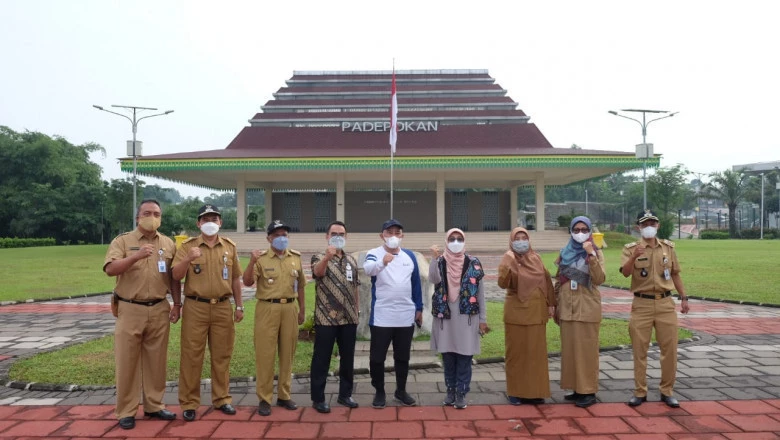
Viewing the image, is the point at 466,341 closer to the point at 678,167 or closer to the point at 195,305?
the point at 195,305

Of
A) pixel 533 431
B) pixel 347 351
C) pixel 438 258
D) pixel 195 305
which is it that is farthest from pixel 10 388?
pixel 533 431

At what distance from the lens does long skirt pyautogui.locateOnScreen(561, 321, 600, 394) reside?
14.6 feet

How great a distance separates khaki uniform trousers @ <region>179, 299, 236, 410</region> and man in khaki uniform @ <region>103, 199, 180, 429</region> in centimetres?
18

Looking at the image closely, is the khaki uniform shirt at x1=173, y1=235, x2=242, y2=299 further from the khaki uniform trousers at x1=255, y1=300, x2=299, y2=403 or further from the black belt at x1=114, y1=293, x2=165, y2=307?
the khaki uniform trousers at x1=255, y1=300, x2=299, y2=403

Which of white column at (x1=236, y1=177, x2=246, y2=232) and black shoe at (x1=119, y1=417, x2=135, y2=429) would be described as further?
white column at (x1=236, y1=177, x2=246, y2=232)

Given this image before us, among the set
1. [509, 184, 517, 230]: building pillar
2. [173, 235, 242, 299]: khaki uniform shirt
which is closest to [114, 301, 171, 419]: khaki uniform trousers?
[173, 235, 242, 299]: khaki uniform shirt

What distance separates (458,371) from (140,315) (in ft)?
8.79

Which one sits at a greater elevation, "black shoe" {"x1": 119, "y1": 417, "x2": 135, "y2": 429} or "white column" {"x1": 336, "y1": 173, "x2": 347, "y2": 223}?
"white column" {"x1": 336, "y1": 173, "x2": 347, "y2": 223}

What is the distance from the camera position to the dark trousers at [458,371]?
14.6ft

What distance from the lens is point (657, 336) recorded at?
4.59 metres

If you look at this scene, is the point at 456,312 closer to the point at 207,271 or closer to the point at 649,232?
the point at 649,232

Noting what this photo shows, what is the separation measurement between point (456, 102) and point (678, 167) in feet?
82.9

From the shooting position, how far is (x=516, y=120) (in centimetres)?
2975

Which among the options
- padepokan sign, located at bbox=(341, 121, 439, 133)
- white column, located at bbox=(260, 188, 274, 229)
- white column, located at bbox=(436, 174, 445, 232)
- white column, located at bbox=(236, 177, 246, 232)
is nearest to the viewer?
white column, located at bbox=(436, 174, 445, 232)
